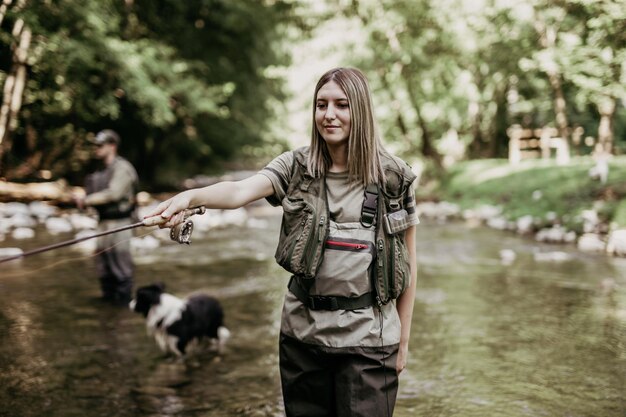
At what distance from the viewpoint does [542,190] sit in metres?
16.5

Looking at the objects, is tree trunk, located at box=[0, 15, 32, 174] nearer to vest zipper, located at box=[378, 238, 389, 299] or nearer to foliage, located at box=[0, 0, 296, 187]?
foliage, located at box=[0, 0, 296, 187]

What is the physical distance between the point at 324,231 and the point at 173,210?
0.67 metres

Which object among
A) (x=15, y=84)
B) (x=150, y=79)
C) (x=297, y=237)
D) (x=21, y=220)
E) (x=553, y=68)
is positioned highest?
(x=553, y=68)

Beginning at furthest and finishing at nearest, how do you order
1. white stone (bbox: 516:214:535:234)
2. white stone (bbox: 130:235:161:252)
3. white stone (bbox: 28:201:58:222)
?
white stone (bbox: 28:201:58:222), white stone (bbox: 516:214:535:234), white stone (bbox: 130:235:161:252)

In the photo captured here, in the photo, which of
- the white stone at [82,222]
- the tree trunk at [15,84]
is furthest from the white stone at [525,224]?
the tree trunk at [15,84]

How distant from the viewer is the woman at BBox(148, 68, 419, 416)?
2.64 m

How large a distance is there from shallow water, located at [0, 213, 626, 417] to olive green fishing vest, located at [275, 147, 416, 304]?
2.34m

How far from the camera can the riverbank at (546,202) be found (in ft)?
42.1

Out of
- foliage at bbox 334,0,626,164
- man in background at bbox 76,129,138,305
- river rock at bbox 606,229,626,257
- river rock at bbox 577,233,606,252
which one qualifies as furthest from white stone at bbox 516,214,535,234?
man in background at bbox 76,129,138,305

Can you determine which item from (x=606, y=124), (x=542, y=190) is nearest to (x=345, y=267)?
(x=542, y=190)

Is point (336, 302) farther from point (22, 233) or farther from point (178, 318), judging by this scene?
point (22, 233)

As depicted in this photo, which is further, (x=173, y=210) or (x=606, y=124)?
(x=606, y=124)

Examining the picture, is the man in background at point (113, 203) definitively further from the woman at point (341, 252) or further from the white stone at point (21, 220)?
the white stone at point (21, 220)

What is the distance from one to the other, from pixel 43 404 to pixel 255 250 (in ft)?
27.1
